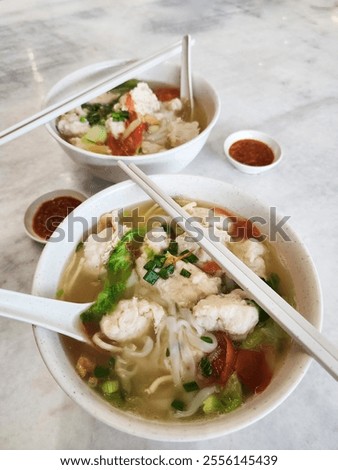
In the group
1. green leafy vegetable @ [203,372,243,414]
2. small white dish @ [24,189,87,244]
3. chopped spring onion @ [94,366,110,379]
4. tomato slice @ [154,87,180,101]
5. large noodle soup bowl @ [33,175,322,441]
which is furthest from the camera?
tomato slice @ [154,87,180,101]

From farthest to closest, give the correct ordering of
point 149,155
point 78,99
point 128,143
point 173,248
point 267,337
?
point 128,143 < point 78,99 < point 149,155 < point 173,248 < point 267,337

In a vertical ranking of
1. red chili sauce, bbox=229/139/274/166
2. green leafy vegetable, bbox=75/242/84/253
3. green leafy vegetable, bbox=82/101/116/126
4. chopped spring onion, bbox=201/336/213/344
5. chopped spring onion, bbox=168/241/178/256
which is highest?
green leafy vegetable, bbox=82/101/116/126

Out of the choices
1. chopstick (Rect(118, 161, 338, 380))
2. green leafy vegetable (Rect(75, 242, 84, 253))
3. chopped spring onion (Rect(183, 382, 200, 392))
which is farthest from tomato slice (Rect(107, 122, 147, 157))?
chopped spring onion (Rect(183, 382, 200, 392))

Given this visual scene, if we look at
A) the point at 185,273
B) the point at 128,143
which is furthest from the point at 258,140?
the point at 185,273

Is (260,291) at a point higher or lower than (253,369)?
higher

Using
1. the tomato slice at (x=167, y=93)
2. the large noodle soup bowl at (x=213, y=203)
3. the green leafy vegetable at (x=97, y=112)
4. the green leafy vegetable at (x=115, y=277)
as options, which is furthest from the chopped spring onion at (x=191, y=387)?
the tomato slice at (x=167, y=93)

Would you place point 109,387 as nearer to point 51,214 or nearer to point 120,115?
point 51,214

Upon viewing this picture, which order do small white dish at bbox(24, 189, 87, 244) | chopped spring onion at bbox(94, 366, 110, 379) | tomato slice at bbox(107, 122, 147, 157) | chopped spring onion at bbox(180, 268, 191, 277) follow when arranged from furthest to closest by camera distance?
tomato slice at bbox(107, 122, 147, 157)
small white dish at bbox(24, 189, 87, 244)
chopped spring onion at bbox(180, 268, 191, 277)
chopped spring onion at bbox(94, 366, 110, 379)

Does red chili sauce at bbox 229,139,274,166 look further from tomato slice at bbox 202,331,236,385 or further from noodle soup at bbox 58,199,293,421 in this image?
tomato slice at bbox 202,331,236,385

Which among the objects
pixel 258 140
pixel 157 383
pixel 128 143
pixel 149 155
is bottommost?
pixel 157 383
